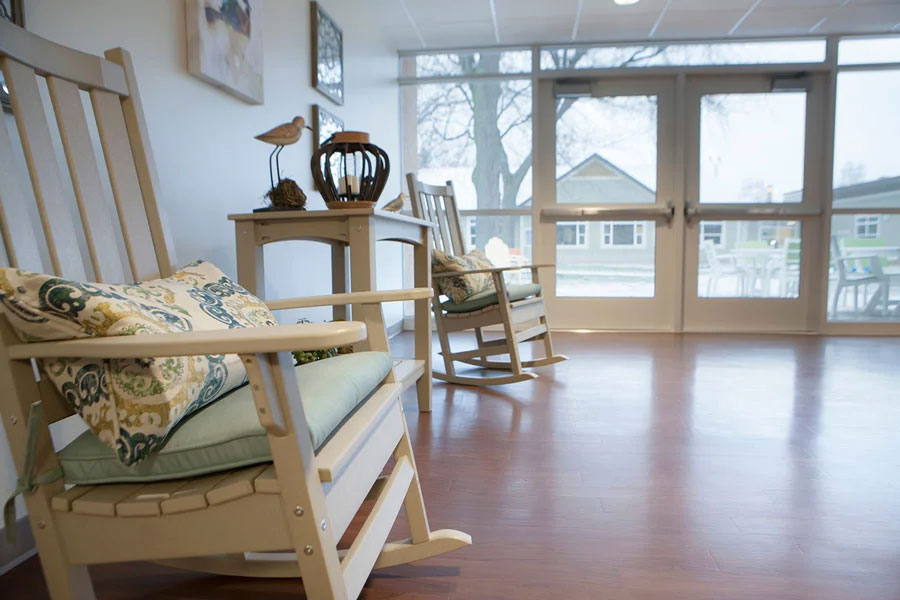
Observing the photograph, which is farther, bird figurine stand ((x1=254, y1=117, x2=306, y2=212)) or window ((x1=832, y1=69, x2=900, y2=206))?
window ((x1=832, y1=69, x2=900, y2=206))

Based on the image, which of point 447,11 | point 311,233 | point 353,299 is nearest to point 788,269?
point 447,11

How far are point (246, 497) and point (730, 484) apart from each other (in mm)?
1202

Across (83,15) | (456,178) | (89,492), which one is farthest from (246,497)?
(456,178)

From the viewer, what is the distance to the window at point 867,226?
391cm

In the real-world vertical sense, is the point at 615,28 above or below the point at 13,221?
above

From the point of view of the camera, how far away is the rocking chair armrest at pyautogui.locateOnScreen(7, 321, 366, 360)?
2.03ft

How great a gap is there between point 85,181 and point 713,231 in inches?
152

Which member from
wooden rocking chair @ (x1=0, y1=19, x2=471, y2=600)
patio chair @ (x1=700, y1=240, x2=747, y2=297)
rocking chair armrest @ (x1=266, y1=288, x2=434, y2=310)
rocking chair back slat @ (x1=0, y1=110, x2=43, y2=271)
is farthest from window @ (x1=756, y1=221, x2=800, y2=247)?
rocking chair back slat @ (x1=0, y1=110, x2=43, y2=271)

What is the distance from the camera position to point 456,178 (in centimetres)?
419

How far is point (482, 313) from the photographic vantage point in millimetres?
2543

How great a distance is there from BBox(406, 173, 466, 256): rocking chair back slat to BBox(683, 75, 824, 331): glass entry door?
6.26ft

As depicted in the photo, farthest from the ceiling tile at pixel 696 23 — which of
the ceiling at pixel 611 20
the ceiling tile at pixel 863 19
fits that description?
the ceiling tile at pixel 863 19

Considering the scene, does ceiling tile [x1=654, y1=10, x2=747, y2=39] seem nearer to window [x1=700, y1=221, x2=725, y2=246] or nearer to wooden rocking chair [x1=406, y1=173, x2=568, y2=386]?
window [x1=700, y1=221, x2=725, y2=246]

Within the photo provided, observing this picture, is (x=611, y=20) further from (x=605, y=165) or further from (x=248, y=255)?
(x=248, y=255)
